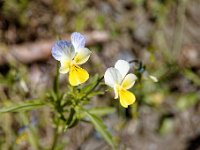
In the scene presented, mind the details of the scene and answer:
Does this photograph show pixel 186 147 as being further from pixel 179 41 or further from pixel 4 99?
pixel 4 99

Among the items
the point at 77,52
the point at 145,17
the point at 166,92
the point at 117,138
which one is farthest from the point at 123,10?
the point at 77,52

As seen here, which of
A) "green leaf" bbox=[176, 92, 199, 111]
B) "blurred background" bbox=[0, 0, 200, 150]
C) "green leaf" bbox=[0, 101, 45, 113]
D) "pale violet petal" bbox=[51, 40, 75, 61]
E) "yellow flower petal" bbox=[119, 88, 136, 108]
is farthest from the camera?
"green leaf" bbox=[176, 92, 199, 111]

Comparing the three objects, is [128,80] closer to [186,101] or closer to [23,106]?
[23,106]

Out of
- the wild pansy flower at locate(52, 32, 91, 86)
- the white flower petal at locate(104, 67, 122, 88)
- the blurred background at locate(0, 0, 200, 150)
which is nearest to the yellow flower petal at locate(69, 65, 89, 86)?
the wild pansy flower at locate(52, 32, 91, 86)

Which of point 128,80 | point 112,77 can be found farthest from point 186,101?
point 112,77

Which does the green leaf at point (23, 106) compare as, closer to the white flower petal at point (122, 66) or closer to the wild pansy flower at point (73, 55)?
the wild pansy flower at point (73, 55)

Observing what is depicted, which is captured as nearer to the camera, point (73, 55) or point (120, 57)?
point (73, 55)

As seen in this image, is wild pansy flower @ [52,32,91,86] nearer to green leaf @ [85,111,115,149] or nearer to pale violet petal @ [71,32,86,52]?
pale violet petal @ [71,32,86,52]

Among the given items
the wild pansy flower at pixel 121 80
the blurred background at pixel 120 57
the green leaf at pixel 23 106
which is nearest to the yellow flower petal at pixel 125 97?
the wild pansy flower at pixel 121 80
